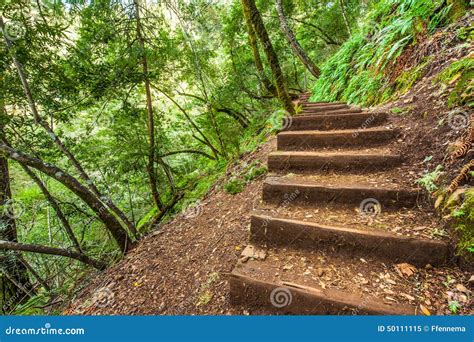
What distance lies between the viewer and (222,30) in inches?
348

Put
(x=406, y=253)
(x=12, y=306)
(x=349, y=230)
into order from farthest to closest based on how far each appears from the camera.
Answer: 1. (x=12, y=306)
2. (x=349, y=230)
3. (x=406, y=253)

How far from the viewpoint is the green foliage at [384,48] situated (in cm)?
345

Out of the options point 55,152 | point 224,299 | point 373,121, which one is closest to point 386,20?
point 373,121

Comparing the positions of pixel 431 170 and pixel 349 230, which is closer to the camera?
Answer: pixel 349 230

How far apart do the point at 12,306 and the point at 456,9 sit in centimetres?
998

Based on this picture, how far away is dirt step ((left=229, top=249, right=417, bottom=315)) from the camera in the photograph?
53.2 inches

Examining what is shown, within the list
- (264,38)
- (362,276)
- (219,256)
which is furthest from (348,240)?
(264,38)

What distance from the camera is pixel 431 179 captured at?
72.8 inches

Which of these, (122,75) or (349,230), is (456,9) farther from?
(122,75)

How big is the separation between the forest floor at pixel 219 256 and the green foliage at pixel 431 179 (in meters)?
0.07

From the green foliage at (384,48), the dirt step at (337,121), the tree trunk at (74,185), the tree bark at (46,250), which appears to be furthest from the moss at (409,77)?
the tree bark at (46,250)

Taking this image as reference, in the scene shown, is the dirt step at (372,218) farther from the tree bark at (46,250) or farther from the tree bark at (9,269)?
the tree bark at (9,269)

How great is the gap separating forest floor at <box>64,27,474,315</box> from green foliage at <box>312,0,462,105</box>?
0.77m

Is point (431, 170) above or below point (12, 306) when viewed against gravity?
above
